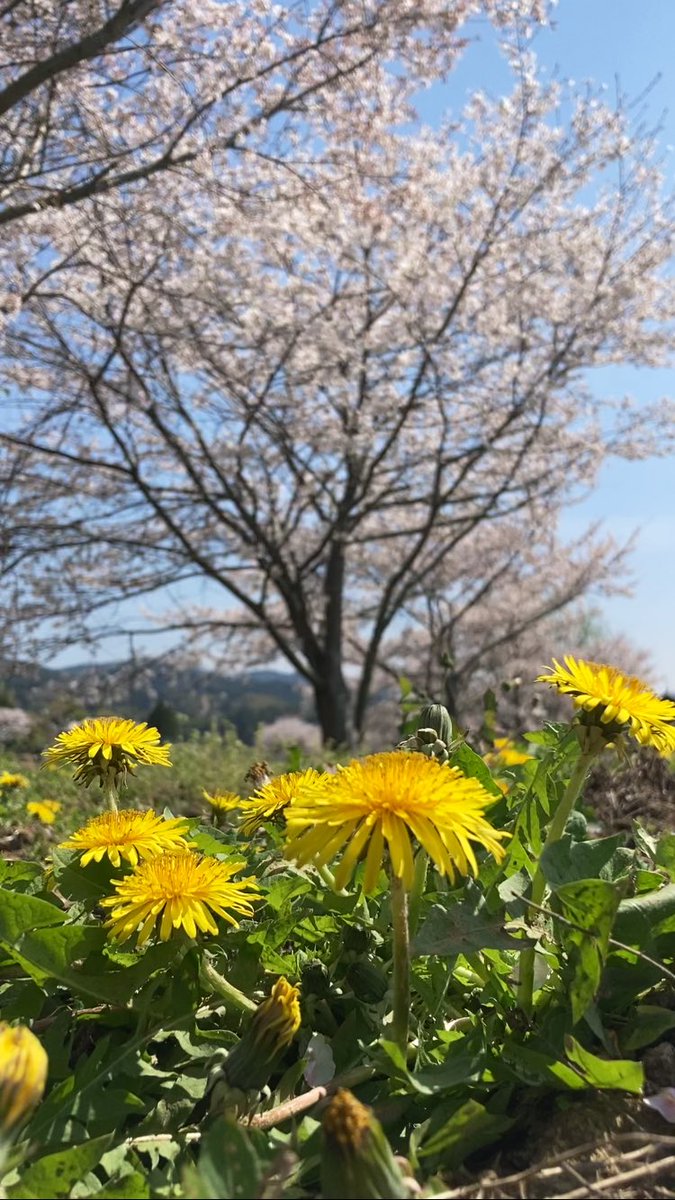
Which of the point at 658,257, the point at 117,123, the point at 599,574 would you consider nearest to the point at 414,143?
the point at 658,257

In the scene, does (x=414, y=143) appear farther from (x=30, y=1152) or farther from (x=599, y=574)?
(x=30, y=1152)

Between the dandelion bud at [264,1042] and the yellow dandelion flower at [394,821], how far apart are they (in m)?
0.13

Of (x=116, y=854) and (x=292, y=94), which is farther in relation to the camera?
(x=292, y=94)

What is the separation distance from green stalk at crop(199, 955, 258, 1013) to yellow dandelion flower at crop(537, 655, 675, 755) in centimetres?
48

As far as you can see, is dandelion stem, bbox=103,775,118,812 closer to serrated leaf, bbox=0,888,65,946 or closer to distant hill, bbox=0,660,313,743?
serrated leaf, bbox=0,888,65,946

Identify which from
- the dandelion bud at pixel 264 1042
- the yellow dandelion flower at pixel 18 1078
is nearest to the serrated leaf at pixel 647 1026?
the dandelion bud at pixel 264 1042

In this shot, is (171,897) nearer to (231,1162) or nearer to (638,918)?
(231,1162)

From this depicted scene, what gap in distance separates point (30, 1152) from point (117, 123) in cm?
708

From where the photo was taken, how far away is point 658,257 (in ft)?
32.1

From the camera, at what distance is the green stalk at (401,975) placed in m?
0.82

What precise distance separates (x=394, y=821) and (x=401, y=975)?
194 millimetres

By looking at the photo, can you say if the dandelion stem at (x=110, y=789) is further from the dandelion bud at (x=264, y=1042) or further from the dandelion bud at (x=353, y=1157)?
the dandelion bud at (x=353, y=1157)

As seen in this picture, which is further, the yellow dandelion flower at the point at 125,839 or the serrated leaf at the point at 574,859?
the yellow dandelion flower at the point at 125,839

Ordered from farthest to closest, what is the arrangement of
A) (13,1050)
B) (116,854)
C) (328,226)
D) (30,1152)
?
(328,226) → (116,854) → (30,1152) → (13,1050)
